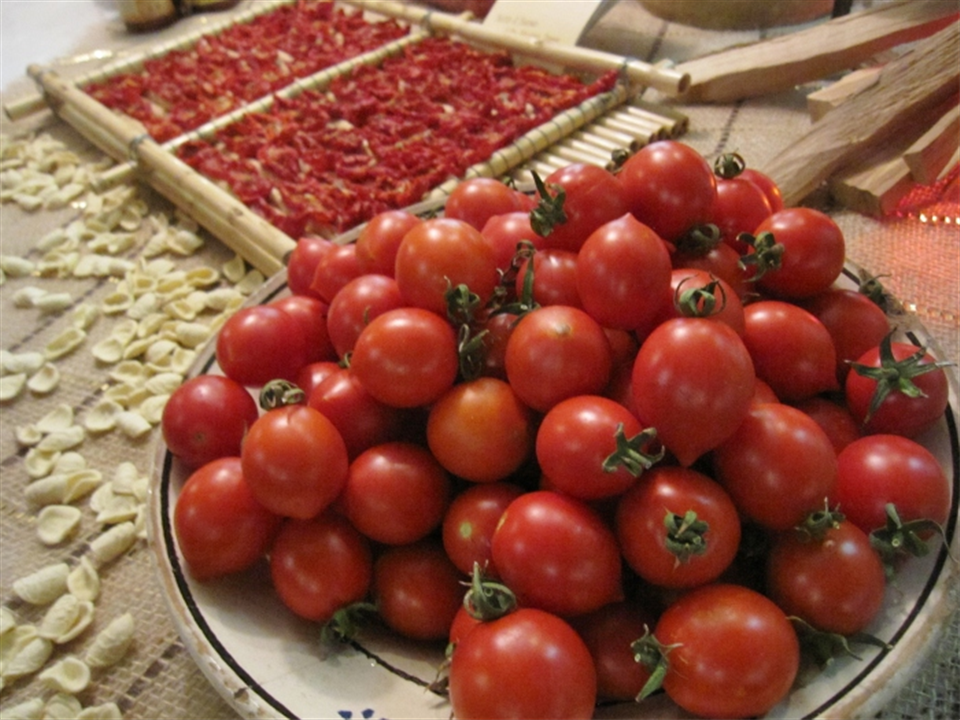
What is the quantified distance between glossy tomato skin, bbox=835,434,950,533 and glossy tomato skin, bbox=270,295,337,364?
53 centimetres

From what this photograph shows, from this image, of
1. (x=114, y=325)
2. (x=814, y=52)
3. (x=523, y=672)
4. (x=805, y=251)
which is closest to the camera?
(x=523, y=672)

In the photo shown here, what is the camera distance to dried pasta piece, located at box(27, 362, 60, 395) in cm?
115

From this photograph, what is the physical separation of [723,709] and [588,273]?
338 mm

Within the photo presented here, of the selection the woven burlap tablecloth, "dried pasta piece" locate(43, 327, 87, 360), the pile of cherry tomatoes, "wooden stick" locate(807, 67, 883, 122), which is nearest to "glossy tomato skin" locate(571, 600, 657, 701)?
the pile of cherry tomatoes

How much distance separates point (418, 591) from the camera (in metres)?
0.63

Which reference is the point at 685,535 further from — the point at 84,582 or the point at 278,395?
the point at 84,582

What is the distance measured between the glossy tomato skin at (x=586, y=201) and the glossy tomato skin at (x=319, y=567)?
1.09ft

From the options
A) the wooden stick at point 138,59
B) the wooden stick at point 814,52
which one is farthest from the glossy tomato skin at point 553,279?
the wooden stick at point 138,59

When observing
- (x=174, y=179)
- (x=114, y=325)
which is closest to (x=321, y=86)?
(x=174, y=179)

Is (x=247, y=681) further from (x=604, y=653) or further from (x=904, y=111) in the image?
(x=904, y=111)

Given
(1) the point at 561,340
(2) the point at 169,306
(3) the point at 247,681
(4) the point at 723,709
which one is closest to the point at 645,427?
(1) the point at 561,340

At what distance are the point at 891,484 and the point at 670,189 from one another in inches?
12.3

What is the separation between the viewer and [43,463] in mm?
1020

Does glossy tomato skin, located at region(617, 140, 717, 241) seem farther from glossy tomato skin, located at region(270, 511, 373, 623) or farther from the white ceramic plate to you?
glossy tomato skin, located at region(270, 511, 373, 623)
